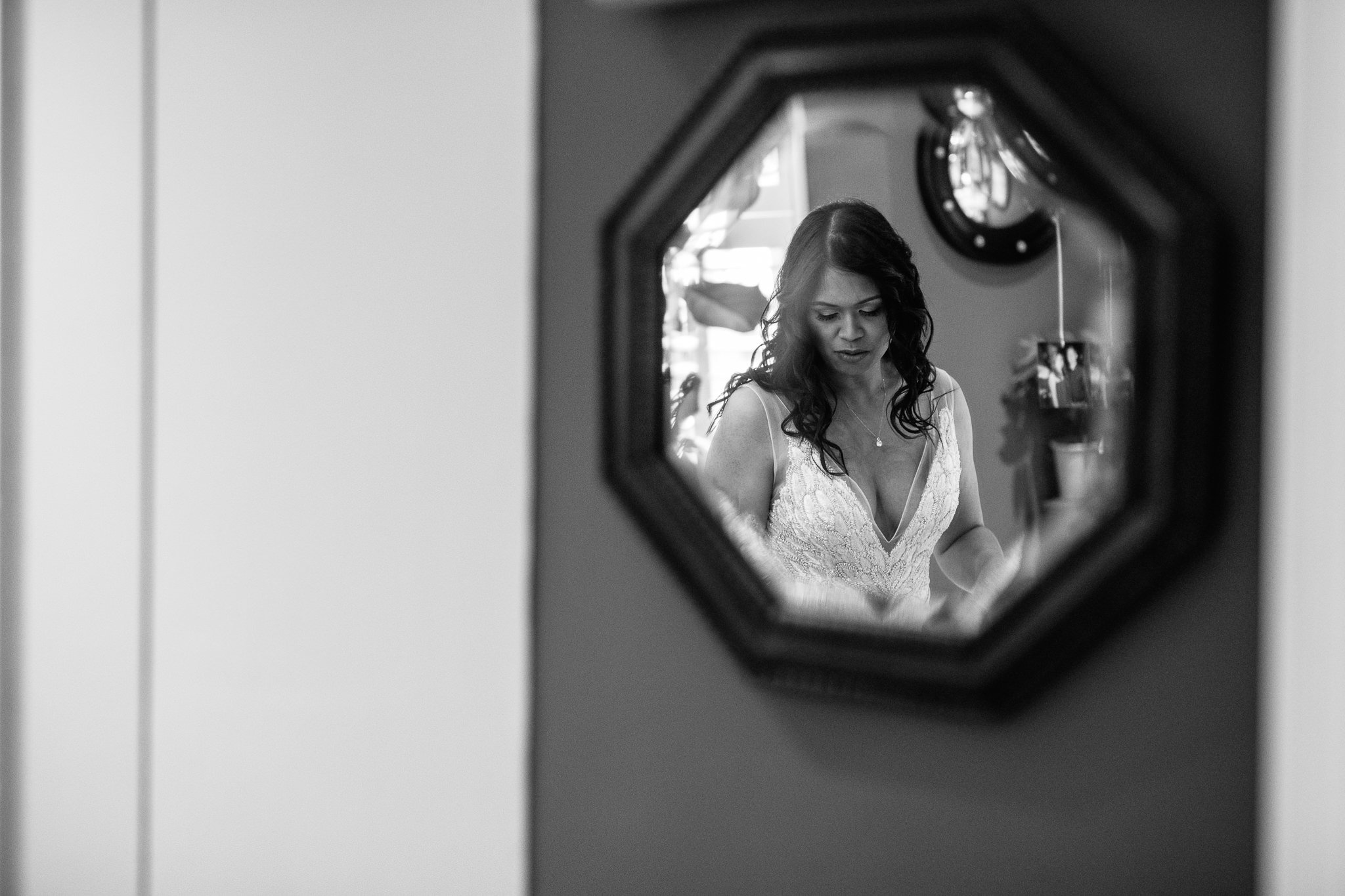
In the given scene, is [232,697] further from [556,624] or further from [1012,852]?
[1012,852]

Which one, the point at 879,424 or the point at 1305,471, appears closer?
the point at 1305,471

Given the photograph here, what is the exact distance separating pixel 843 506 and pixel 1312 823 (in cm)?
42

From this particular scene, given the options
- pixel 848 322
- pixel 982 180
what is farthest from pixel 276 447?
pixel 982 180

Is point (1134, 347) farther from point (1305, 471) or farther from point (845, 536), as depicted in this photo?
point (845, 536)

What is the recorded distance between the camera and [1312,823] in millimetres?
767

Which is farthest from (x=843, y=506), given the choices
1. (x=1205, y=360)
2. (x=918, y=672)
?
(x=1205, y=360)

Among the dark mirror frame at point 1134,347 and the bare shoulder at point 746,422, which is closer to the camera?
the dark mirror frame at point 1134,347

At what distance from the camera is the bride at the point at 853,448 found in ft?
2.87

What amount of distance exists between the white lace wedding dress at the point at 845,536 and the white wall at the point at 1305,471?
0.24 m

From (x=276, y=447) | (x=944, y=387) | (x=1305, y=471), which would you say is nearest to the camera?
(x=1305, y=471)

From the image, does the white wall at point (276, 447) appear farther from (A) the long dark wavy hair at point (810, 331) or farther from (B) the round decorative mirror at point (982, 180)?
(B) the round decorative mirror at point (982, 180)

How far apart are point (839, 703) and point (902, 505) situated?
191 mm

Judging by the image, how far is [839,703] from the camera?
94 cm

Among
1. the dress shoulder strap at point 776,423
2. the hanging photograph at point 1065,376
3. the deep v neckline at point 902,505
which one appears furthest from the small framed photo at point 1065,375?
the dress shoulder strap at point 776,423
